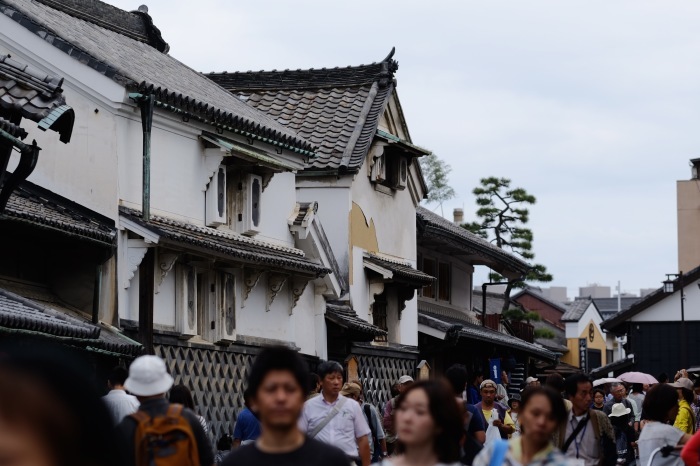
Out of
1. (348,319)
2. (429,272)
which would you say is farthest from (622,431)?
(429,272)

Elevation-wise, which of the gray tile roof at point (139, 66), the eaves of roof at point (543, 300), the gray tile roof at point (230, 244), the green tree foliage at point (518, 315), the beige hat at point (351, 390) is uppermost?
the eaves of roof at point (543, 300)

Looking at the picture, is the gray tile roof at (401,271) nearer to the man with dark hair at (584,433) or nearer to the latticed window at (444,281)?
the latticed window at (444,281)

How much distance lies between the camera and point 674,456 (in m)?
11.9

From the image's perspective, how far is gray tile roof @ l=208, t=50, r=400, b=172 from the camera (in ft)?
105

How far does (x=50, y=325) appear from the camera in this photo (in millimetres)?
16281

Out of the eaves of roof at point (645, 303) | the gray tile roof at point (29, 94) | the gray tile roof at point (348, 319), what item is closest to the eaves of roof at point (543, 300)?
the eaves of roof at point (645, 303)

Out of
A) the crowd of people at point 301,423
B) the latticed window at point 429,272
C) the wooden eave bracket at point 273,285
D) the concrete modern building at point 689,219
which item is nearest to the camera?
the crowd of people at point 301,423

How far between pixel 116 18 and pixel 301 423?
16.4 m

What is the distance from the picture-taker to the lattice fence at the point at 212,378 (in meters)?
22.5

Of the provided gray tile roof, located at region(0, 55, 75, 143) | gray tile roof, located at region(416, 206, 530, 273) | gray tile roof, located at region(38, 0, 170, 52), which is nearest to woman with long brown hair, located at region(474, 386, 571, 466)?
gray tile roof, located at region(0, 55, 75, 143)

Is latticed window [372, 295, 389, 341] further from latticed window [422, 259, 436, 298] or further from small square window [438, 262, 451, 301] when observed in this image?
small square window [438, 262, 451, 301]

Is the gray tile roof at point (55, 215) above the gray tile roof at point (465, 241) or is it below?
below

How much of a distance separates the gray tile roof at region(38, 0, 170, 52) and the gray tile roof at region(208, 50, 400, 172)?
15.5 ft

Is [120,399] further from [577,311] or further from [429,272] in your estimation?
[577,311]
